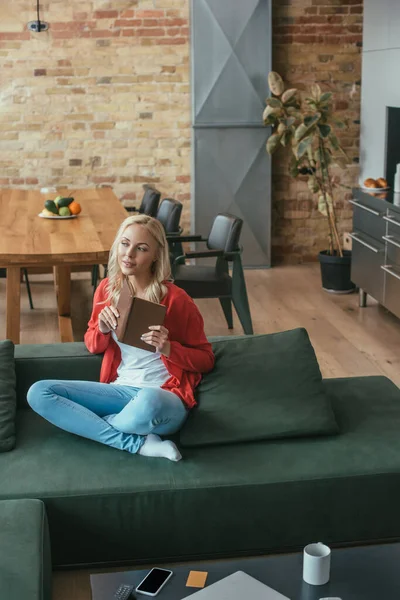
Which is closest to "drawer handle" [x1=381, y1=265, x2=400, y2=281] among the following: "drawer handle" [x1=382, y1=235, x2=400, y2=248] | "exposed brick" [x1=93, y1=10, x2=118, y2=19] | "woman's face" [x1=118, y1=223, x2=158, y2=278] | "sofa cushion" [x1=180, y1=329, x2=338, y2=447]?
"drawer handle" [x1=382, y1=235, x2=400, y2=248]

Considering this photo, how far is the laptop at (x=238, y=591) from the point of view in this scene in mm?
2275

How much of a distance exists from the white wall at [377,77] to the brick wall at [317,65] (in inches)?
10.3

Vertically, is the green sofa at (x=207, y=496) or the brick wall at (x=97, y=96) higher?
the brick wall at (x=97, y=96)

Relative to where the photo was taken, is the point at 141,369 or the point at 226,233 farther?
the point at 226,233

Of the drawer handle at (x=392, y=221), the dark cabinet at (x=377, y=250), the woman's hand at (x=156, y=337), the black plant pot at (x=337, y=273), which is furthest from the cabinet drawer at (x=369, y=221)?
the woman's hand at (x=156, y=337)

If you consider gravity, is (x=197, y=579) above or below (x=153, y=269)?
below

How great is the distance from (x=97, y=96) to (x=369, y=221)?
2922 millimetres

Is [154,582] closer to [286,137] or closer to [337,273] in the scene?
[337,273]

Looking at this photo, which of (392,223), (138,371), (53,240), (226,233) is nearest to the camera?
(138,371)

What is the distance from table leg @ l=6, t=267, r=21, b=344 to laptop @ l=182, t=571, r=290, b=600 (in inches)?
113

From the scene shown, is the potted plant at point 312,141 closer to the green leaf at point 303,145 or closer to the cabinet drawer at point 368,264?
the green leaf at point 303,145

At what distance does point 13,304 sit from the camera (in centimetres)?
497

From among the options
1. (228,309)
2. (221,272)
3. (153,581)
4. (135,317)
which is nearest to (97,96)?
(228,309)

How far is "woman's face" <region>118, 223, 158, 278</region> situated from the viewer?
3463mm
